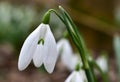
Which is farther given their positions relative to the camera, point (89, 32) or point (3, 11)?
point (3, 11)

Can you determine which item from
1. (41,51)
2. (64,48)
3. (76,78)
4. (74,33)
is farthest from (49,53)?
(64,48)

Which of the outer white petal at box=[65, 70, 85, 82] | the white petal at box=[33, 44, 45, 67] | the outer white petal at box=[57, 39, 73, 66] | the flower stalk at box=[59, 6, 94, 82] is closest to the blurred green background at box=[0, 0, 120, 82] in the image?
the outer white petal at box=[57, 39, 73, 66]

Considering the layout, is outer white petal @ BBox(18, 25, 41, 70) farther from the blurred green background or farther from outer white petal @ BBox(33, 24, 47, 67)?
the blurred green background

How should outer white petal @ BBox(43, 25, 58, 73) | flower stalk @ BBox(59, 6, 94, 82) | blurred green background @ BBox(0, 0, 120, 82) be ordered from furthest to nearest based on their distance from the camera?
blurred green background @ BBox(0, 0, 120, 82) → flower stalk @ BBox(59, 6, 94, 82) → outer white petal @ BBox(43, 25, 58, 73)

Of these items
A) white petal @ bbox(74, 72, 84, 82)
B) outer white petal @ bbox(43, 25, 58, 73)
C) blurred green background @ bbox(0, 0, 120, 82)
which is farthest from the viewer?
blurred green background @ bbox(0, 0, 120, 82)

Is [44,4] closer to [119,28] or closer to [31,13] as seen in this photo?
[31,13]

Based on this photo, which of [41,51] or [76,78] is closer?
[41,51]

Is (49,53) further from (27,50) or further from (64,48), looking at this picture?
(64,48)

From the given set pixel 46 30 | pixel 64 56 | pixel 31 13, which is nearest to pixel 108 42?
pixel 31 13
